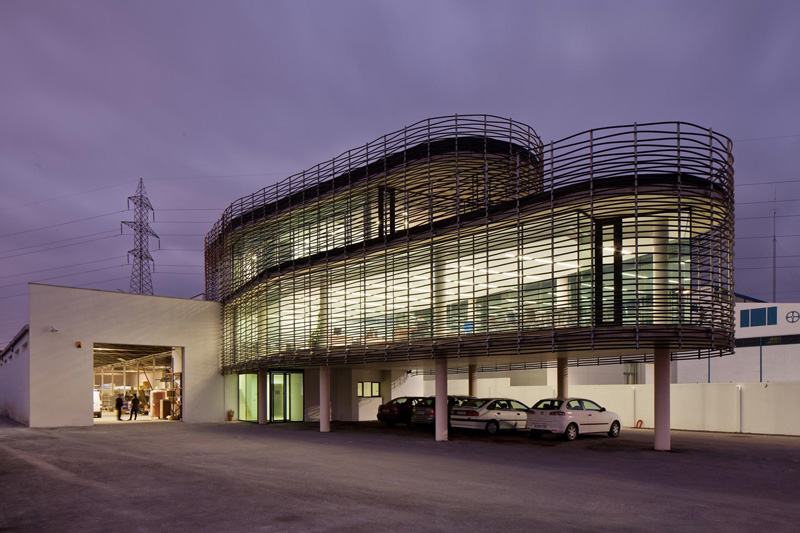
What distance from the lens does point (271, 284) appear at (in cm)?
2989

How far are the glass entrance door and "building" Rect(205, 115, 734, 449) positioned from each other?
8cm

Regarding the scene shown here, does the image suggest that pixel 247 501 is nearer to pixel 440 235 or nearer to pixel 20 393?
pixel 440 235

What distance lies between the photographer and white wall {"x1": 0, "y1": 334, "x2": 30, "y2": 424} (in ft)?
96.1

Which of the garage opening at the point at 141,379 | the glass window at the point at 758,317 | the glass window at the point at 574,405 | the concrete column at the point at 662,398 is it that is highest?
the glass window at the point at 758,317

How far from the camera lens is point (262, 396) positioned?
104 ft

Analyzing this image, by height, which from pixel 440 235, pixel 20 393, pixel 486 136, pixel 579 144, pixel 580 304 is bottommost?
pixel 20 393

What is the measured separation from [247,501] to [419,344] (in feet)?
39.4

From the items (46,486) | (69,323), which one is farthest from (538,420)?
(69,323)

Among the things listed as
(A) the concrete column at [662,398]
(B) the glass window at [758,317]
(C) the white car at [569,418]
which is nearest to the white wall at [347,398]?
(C) the white car at [569,418]

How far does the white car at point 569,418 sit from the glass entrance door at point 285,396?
13.7 meters

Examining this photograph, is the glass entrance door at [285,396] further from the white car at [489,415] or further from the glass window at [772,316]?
the glass window at [772,316]

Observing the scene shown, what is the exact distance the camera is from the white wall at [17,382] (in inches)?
1153

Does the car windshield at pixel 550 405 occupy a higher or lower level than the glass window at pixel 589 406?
higher

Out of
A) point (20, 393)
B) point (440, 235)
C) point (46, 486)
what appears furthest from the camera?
point (20, 393)
